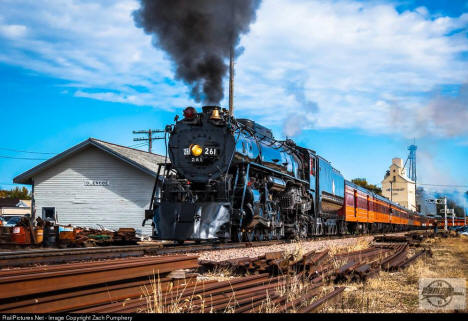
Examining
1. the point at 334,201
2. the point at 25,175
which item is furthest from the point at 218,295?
the point at 25,175

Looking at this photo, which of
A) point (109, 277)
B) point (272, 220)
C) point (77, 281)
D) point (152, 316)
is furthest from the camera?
point (272, 220)

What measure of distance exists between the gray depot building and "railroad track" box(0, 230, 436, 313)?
17.8m

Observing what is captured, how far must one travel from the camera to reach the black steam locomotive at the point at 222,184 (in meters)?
12.6

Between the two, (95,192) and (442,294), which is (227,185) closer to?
(442,294)

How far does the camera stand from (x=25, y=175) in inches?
1032

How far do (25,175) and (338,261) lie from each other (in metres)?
21.8

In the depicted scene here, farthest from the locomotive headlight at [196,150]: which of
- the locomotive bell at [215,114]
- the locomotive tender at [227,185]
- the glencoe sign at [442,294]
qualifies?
the glencoe sign at [442,294]

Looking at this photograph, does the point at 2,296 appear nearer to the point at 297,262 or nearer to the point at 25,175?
the point at 297,262

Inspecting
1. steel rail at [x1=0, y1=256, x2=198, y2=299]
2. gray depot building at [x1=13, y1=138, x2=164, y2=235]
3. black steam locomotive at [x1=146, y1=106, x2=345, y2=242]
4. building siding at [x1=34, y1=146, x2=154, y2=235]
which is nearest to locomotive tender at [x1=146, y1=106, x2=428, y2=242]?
black steam locomotive at [x1=146, y1=106, x2=345, y2=242]

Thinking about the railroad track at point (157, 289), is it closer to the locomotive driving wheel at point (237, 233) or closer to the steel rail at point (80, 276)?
the steel rail at point (80, 276)

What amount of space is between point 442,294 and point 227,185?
7930 millimetres

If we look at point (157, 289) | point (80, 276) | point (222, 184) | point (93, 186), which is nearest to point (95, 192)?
point (93, 186)

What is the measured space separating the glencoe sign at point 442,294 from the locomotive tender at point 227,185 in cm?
625

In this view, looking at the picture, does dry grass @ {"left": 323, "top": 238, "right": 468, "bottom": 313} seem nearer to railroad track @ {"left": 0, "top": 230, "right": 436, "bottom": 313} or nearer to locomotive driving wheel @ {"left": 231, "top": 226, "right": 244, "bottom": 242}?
railroad track @ {"left": 0, "top": 230, "right": 436, "bottom": 313}
